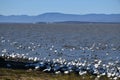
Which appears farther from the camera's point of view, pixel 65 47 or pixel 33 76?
pixel 65 47

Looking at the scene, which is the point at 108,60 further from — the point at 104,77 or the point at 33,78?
the point at 33,78

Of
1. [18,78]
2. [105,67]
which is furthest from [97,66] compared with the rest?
[18,78]

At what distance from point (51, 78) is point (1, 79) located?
10.7 feet

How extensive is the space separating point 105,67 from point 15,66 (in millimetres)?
7890

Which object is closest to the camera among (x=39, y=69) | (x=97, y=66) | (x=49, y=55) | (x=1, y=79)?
(x=1, y=79)

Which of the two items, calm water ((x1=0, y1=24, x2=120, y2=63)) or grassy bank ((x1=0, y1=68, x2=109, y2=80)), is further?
calm water ((x1=0, y1=24, x2=120, y2=63))

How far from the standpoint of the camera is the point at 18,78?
2098 centimetres

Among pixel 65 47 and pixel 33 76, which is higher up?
pixel 33 76

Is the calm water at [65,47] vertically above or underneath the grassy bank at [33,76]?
underneath

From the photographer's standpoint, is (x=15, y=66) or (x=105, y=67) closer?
Result: (x=15, y=66)

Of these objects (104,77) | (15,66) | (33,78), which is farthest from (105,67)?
(33,78)

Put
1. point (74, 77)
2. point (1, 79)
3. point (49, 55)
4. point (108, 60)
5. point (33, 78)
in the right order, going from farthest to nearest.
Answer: point (49, 55)
point (108, 60)
point (74, 77)
point (33, 78)
point (1, 79)

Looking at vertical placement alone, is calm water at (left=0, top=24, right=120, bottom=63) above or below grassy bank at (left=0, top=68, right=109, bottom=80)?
below

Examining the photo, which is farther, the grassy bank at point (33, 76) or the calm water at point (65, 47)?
the calm water at point (65, 47)
